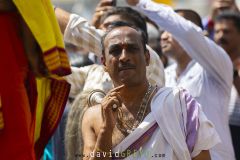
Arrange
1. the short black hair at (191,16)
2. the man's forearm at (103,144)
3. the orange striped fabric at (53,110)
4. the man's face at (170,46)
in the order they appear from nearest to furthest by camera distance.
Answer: the orange striped fabric at (53,110) < the man's forearm at (103,144) < the man's face at (170,46) < the short black hair at (191,16)

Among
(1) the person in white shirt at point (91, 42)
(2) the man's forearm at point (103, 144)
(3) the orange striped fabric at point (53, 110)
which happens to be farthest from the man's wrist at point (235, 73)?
(3) the orange striped fabric at point (53, 110)

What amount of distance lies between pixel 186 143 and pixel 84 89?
1114mm

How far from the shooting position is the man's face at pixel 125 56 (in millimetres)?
4457

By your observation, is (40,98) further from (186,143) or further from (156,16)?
(156,16)

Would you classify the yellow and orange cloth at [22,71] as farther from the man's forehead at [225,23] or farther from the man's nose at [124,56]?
the man's forehead at [225,23]

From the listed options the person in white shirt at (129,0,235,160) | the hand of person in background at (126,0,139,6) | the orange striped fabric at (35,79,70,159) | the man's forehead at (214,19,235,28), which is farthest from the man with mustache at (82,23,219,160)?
the man's forehead at (214,19,235,28)

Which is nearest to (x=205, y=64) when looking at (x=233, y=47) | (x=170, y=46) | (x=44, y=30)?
(x=170, y=46)

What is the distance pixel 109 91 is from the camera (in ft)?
14.9

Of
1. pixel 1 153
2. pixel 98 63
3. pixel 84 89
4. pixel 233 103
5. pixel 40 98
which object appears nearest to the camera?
pixel 1 153

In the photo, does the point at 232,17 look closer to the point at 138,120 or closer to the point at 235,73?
the point at 235,73

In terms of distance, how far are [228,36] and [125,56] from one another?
2.12 meters

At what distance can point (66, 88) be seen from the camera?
4.14 meters

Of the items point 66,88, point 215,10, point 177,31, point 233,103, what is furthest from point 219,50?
point 66,88

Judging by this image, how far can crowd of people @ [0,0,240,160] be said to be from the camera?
149 inches
